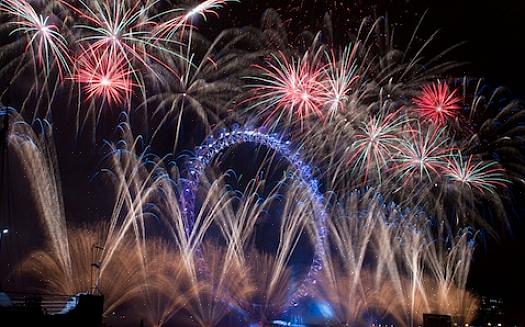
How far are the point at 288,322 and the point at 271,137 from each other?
64.8 feet

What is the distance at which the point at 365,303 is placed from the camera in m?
58.1

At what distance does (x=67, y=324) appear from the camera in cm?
2327

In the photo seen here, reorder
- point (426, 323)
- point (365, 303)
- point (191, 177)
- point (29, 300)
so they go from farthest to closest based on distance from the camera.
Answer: point (365, 303) < point (191, 177) < point (426, 323) < point (29, 300)

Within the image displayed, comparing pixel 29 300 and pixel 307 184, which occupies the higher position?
pixel 307 184

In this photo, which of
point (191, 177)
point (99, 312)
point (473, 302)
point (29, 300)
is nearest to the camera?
point (29, 300)

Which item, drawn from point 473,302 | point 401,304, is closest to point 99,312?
point 401,304

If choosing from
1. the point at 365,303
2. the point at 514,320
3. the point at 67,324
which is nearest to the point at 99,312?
the point at 67,324

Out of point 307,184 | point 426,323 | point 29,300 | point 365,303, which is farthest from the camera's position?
point 365,303

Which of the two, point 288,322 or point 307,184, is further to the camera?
point 288,322

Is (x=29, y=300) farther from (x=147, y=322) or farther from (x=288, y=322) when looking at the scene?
(x=288, y=322)

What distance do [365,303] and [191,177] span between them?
29.9 metres

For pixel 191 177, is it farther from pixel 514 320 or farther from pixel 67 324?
pixel 514 320

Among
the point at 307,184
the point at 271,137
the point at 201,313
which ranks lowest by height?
the point at 201,313

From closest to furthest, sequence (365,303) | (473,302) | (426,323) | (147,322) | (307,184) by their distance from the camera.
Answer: (426,323)
(307,184)
(147,322)
(365,303)
(473,302)
